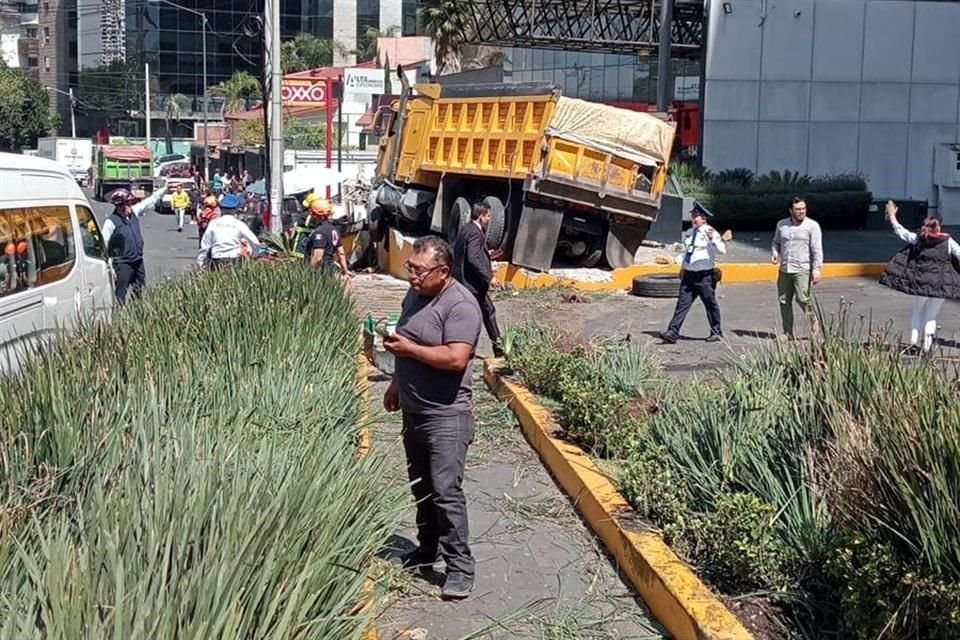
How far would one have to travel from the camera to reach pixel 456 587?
536cm

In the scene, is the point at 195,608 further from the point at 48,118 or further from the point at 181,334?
the point at 48,118

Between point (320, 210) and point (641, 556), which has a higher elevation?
point (320, 210)

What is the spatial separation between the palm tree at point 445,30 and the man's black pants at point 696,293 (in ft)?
131

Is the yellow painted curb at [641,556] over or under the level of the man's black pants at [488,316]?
under

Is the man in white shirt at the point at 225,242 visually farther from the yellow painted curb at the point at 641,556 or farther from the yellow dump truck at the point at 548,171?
the yellow painted curb at the point at 641,556

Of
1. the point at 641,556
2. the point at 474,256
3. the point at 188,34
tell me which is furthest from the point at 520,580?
the point at 188,34

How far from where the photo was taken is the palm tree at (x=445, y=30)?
51.5 metres

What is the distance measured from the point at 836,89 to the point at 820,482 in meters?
29.8

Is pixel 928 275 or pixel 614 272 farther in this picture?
pixel 614 272

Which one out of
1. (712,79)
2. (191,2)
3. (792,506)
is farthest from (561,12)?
(191,2)

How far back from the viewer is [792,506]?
5164mm

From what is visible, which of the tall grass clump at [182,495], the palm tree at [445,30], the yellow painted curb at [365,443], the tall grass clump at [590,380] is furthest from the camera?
the palm tree at [445,30]

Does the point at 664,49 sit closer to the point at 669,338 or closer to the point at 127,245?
the point at 669,338

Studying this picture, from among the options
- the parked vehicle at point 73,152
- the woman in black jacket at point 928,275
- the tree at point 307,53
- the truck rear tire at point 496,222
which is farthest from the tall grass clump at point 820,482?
the tree at point 307,53
